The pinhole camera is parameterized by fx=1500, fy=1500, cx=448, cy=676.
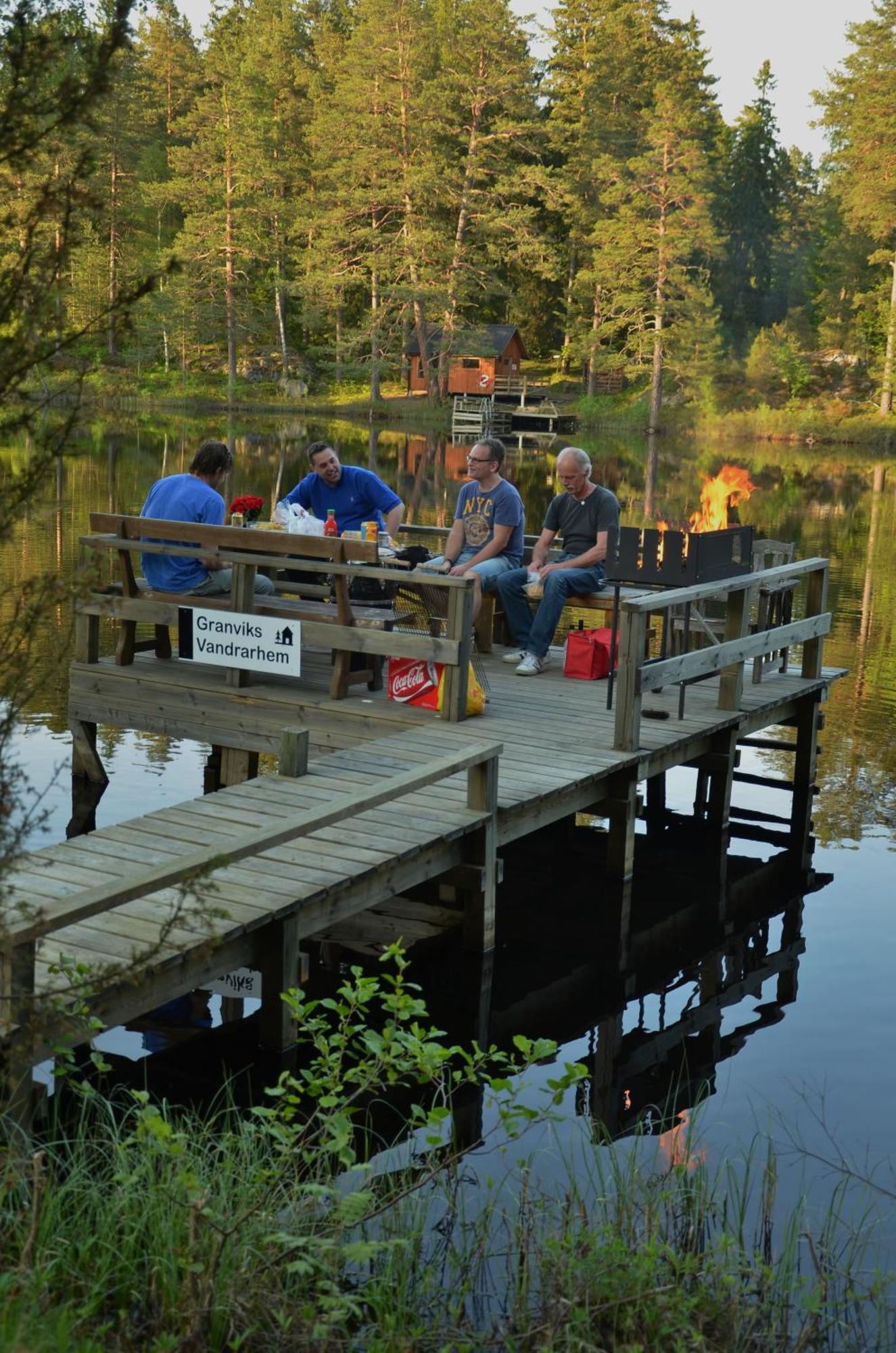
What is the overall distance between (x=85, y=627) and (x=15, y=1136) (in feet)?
17.1

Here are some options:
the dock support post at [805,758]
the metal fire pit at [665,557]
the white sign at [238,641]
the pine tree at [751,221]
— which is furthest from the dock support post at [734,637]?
the pine tree at [751,221]

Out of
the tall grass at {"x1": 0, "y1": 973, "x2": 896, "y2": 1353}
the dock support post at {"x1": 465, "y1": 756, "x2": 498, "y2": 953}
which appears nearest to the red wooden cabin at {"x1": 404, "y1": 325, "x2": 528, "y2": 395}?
the dock support post at {"x1": 465, "y1": 756, "x2": 498, "y2": 953}

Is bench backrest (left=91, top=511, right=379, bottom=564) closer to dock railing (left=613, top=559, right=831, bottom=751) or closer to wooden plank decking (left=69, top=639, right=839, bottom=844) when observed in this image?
wooden plank decking (left=69, top=639, right=839, bottom=844)

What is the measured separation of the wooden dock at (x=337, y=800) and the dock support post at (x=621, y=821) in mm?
12

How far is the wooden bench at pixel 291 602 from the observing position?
26.5 ft

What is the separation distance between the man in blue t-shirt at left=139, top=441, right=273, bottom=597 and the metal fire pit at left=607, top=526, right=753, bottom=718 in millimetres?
2185

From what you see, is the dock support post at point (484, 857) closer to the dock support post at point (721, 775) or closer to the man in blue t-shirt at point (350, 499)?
the dock support post at point (721, 775)

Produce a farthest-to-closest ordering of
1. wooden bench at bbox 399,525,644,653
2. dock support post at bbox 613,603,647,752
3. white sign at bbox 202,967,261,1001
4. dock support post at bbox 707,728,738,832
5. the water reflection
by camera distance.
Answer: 1. the water reflection
2. wooden bench at bbox 399,525,644,653
3. dock support post at bbox 707,728,738,832
4. dock support post at bbox 613,603,647,752
5. white sign at bbox 202,967,261,1001

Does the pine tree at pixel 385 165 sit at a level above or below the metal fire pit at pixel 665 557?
above

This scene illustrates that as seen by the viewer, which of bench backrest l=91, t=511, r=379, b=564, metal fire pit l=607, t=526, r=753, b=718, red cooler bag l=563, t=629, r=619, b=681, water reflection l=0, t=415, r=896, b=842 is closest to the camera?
bench backrest l=91, t=511, r=379, b=564

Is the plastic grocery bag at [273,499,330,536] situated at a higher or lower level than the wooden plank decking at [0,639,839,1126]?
higher

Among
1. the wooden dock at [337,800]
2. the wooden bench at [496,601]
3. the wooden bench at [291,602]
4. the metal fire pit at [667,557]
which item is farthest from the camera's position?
the wooden bench at [496,601]

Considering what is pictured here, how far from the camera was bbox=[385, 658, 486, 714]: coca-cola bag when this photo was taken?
8.54m

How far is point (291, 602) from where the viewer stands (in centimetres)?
902
